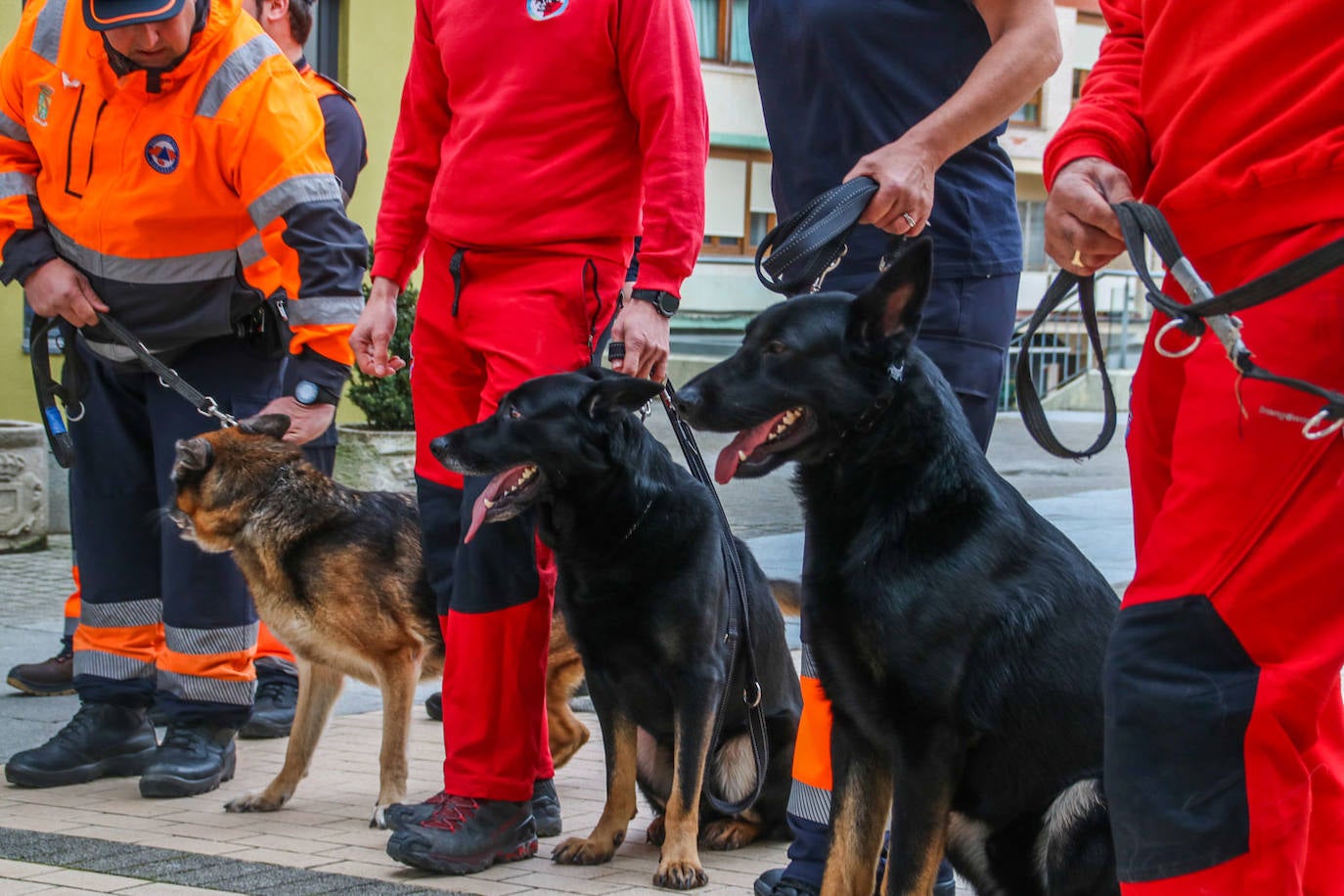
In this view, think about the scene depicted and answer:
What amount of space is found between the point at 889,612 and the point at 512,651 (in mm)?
1381

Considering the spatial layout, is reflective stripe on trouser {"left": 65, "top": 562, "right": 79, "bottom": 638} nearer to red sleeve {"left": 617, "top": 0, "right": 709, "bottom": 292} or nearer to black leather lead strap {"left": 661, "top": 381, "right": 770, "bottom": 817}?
black leather lead strap {"left": 661, "top": 381, "right": 770, "bottom": 817}

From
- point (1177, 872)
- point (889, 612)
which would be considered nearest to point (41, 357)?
point (889, 612)

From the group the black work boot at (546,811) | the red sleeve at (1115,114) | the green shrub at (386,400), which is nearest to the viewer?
the red sleeve at (1115,114)

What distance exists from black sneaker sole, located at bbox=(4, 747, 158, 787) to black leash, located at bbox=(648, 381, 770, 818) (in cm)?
174

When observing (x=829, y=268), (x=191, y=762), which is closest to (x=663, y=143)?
(x=829, y=268)

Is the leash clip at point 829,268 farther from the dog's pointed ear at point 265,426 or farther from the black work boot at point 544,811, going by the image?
the dog's pointed ear at point 265,426

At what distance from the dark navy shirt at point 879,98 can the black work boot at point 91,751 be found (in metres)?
2.68

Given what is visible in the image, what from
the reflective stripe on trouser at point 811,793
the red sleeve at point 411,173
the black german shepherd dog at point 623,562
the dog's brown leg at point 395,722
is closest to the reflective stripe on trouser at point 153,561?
the dog's brown leg at point 395,722

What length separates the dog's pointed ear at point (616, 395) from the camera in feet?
12.0

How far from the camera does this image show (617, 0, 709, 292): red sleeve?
3.85 meters

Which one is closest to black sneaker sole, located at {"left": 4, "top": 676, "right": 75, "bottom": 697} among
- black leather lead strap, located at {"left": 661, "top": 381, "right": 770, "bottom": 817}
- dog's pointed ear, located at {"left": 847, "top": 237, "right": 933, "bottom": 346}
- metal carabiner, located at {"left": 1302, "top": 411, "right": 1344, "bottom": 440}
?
black leather lead strap, located at {"left": 661, "top": 381, "right": 770, "bottom": 817}

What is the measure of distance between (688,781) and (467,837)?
55 cm

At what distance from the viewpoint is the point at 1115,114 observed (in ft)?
8.00

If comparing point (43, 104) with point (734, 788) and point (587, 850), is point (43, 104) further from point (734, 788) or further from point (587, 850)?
point (734, 788)
